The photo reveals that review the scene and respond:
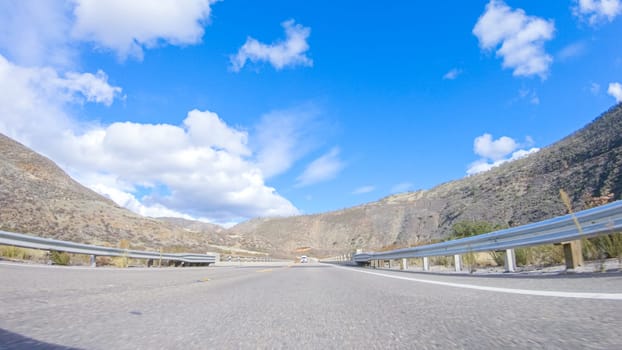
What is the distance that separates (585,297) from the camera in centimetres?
356

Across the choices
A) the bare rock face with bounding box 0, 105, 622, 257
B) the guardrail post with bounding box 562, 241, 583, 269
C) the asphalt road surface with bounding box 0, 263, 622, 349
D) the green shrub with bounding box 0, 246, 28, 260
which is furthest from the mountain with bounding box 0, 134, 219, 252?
the guardrail post with bounding box 562, 241, 583, 269

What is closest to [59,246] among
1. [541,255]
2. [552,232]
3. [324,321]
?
[324,321]

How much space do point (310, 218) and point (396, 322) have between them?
119m

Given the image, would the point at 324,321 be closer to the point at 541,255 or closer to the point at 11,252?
the point at 541,255

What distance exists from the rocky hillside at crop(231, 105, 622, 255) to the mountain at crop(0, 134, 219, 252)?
81.5 ft

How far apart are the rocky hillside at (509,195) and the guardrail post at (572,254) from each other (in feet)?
12.5

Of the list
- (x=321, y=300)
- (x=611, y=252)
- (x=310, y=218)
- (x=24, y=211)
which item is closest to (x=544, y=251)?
(x=611, y=252)

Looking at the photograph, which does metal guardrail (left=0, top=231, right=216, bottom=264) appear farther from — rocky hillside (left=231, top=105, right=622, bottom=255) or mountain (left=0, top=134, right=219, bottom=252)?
rocky hillside (left=231, top=105, right=622, bottom=255)

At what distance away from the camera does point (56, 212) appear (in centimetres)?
3266

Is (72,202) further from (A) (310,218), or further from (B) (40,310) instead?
(A) (310,218)

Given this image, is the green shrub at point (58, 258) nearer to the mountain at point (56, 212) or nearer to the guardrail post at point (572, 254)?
the mountain at point (56, 212)

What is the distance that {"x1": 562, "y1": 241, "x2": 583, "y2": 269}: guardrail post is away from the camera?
681 centimetres

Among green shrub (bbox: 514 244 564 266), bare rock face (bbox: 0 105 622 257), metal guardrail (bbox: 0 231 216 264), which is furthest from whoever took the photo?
bare rock face (bbox: 0 105 622 257)

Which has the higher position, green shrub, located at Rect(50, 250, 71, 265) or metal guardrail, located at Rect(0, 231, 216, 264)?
metal guardrail, located at Rect(0, 231, 216, 264)
